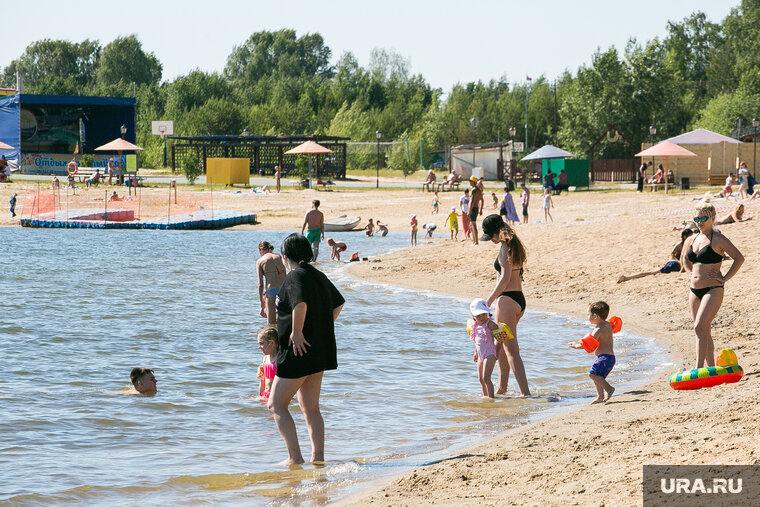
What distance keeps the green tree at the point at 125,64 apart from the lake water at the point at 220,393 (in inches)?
4065

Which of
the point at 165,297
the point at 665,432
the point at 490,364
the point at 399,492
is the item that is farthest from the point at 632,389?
the point at 165,297

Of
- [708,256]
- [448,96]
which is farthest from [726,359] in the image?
[448,96]

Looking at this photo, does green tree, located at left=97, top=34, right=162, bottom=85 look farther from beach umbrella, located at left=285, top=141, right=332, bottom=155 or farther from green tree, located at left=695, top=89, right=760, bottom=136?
beach umbrella, located at left=285, top=141, right=332, bottom=155

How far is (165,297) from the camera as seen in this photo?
17.7 meters

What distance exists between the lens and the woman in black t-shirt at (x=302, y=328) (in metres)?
5.88

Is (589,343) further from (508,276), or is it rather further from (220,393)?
(220,393)

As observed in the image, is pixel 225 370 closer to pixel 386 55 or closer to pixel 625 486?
pixel 625 486

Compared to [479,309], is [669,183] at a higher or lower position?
higher

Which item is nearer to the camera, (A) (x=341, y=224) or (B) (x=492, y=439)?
(B) (x=492, y=439)

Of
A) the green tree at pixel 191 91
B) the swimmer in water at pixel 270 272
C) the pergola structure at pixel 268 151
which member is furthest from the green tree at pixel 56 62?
the swimmer in water at pixel 270 272

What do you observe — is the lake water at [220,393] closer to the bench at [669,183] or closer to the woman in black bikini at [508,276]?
the woman in black bikini at [508,276]

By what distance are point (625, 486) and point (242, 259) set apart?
19876 mm

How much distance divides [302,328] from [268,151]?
52.5 meters

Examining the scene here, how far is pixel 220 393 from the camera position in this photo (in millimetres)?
9602
